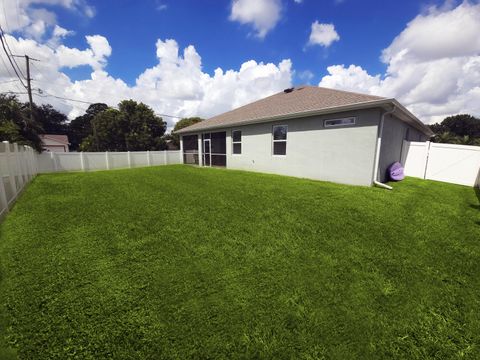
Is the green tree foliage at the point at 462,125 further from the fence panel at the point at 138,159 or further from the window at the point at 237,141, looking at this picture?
the fence panel at the point at 138,159

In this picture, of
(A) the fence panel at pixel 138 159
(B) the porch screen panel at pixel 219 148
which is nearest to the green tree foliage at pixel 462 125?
(B) the porch screen panel at pixel 219 148

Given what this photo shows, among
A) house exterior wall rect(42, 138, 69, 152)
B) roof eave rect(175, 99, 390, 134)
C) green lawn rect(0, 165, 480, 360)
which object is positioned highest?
roof eave rect(175, 99, 390, 134)

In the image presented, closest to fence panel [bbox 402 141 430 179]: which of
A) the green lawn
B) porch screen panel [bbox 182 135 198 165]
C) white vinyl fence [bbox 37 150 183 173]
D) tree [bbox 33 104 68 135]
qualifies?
the green lawn

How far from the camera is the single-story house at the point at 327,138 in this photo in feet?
24.4

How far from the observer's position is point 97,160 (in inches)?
682

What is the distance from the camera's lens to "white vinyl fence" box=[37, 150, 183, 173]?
1507 cm

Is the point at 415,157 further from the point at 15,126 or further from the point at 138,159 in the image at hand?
the point at 15,126

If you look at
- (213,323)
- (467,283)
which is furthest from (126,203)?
(467,283)

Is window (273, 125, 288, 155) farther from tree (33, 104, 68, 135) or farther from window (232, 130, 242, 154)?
tree (33, 104, 68, 135)

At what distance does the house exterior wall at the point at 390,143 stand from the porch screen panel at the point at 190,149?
13.0m

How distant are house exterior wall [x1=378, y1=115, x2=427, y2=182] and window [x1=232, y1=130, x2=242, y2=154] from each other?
7.29 m

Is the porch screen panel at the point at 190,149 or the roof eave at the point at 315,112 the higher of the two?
the roof eave at the point at 315,112

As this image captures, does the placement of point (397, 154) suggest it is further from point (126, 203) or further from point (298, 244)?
point (126, 203)

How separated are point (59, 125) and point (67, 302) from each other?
202 ft
